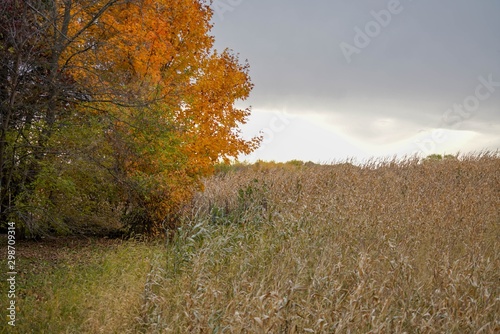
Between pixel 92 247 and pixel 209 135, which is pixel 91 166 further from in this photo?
pixel 209 135

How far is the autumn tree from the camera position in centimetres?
1062

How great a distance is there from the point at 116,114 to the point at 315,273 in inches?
295

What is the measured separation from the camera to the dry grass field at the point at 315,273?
18.0ft

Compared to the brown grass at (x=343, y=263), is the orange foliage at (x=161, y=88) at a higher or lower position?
higher

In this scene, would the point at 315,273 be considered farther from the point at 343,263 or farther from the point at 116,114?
the point at 116,114

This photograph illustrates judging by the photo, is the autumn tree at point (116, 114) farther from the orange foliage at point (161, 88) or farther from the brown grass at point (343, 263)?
the brown grass at point (343, 263)

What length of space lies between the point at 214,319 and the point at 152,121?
7360mm

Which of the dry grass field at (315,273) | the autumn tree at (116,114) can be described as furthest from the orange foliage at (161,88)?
the dry grass field at (315,273)

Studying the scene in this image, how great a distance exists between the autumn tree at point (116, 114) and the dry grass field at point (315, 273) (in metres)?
1.38

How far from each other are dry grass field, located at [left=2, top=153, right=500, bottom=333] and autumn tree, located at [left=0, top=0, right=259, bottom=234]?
Result: 1.38 metres

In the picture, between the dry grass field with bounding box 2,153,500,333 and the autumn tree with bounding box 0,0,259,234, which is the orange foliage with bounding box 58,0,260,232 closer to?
the autumn tree with bounding box 0,0,259,234

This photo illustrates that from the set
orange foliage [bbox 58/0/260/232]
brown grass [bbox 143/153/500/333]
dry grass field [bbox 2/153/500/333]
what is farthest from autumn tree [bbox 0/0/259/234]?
brown grass [bbox 143/153/500/333]

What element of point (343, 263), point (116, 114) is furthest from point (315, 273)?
point (116, 114)

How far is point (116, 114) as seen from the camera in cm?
1235
